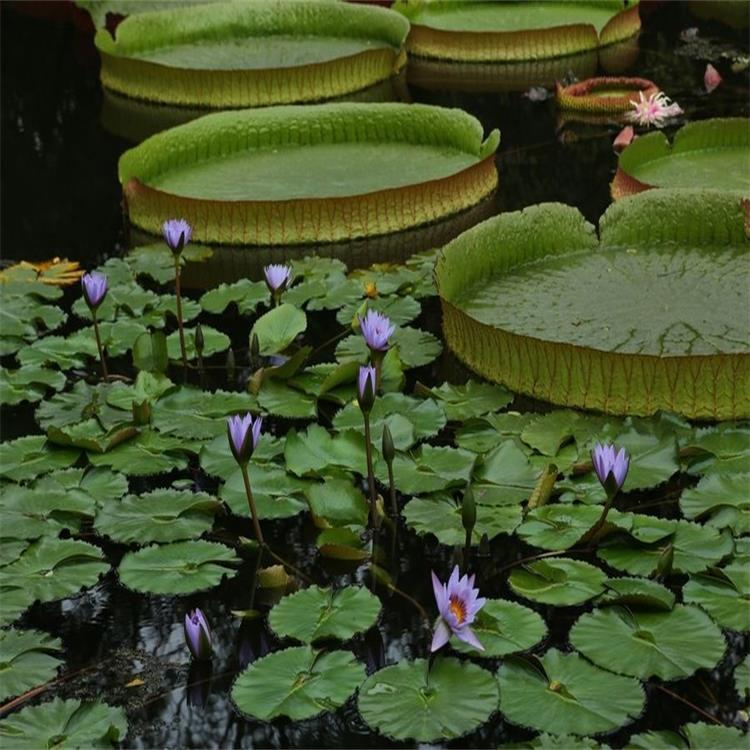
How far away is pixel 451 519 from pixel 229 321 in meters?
1.20

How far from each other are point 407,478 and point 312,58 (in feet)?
12.5

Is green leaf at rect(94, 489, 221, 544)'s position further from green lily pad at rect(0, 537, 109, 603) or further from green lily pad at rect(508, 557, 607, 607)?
green lily pad at rect(508, 557, 607, 607)

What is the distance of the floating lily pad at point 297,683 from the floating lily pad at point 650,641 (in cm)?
34

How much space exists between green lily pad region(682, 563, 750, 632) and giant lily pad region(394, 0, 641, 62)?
420 centimetres

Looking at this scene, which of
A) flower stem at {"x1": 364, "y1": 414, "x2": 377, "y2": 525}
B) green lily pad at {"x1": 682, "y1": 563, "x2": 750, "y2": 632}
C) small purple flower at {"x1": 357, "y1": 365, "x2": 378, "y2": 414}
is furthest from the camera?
flower stem at {"x1": 364, "y1": 414, "x2": 377, "y2": 525}

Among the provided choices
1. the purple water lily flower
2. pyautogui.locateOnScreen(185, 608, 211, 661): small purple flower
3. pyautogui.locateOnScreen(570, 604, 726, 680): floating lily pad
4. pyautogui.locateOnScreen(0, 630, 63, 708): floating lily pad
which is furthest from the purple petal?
pyautogui.locateOnScreen(0, 630, 63, 708): floating lily pad

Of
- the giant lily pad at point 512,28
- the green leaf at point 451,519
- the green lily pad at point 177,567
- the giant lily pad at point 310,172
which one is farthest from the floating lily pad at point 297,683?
the giant lily pad at point 512,28

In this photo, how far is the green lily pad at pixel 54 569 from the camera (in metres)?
2.23

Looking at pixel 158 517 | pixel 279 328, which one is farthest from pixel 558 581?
pixel 279 328

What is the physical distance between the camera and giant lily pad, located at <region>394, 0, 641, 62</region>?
6.01m

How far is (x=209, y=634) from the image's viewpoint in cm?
210

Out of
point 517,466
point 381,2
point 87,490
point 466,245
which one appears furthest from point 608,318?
point 381,2

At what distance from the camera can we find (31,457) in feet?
8.79

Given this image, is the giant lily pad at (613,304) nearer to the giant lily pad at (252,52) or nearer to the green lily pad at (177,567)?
the green lily pad at (177,567)
